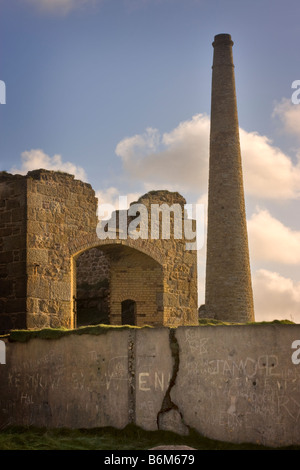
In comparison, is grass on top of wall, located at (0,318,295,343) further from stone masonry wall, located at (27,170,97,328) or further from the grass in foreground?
the grass in foreground

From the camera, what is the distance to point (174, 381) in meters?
10.4

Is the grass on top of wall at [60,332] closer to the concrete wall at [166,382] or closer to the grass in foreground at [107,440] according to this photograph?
the concrete wall at [166,382]

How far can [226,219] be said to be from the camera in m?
29.0

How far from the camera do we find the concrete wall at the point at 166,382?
9672mm

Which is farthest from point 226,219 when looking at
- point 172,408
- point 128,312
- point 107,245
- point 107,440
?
point 107,440

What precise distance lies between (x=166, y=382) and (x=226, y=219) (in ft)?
62.9

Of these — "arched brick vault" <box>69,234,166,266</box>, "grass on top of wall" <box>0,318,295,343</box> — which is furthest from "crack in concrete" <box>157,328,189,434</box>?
"arched brick vault" <box>69,234,166,266</box>

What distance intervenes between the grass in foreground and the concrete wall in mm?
128

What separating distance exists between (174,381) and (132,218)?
6373mm

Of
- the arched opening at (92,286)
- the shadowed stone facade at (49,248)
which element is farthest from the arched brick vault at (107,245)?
the arched opening at (92,286)
